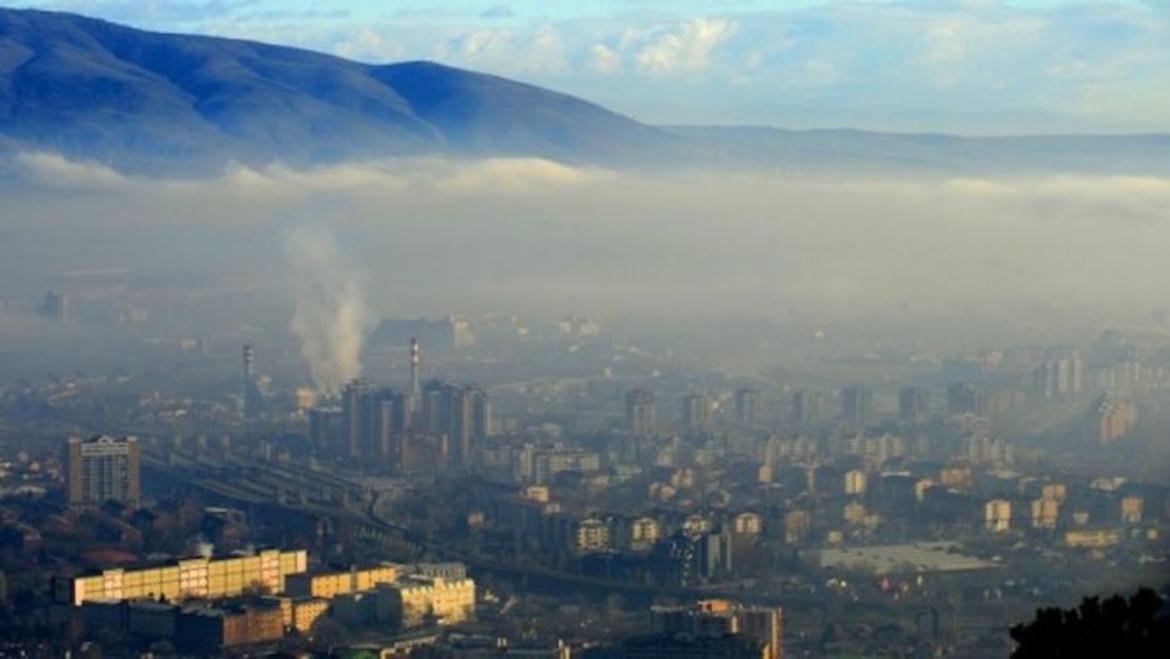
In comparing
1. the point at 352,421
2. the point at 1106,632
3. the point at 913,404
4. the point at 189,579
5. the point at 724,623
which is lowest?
the point at 189,579

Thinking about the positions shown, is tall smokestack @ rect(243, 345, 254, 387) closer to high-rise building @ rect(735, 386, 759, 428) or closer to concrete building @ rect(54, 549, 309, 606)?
high-rise building @ rect(735, 386, 759, 428)

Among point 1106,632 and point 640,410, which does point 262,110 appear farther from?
point 1106,632

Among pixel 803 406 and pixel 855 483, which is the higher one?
pixel 803 406

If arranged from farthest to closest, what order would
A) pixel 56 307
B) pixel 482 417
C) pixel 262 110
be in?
pixel 262 110 → pixel 56 307 → pixel 482 417

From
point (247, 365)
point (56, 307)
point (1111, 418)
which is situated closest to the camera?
point (1111, 418)

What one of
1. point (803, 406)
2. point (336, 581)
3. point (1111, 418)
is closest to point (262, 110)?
point (803, 406)

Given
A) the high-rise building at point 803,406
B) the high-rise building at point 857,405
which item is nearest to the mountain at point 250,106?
the high-rise building at point 803,406

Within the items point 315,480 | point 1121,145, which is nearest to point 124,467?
point 315,480
